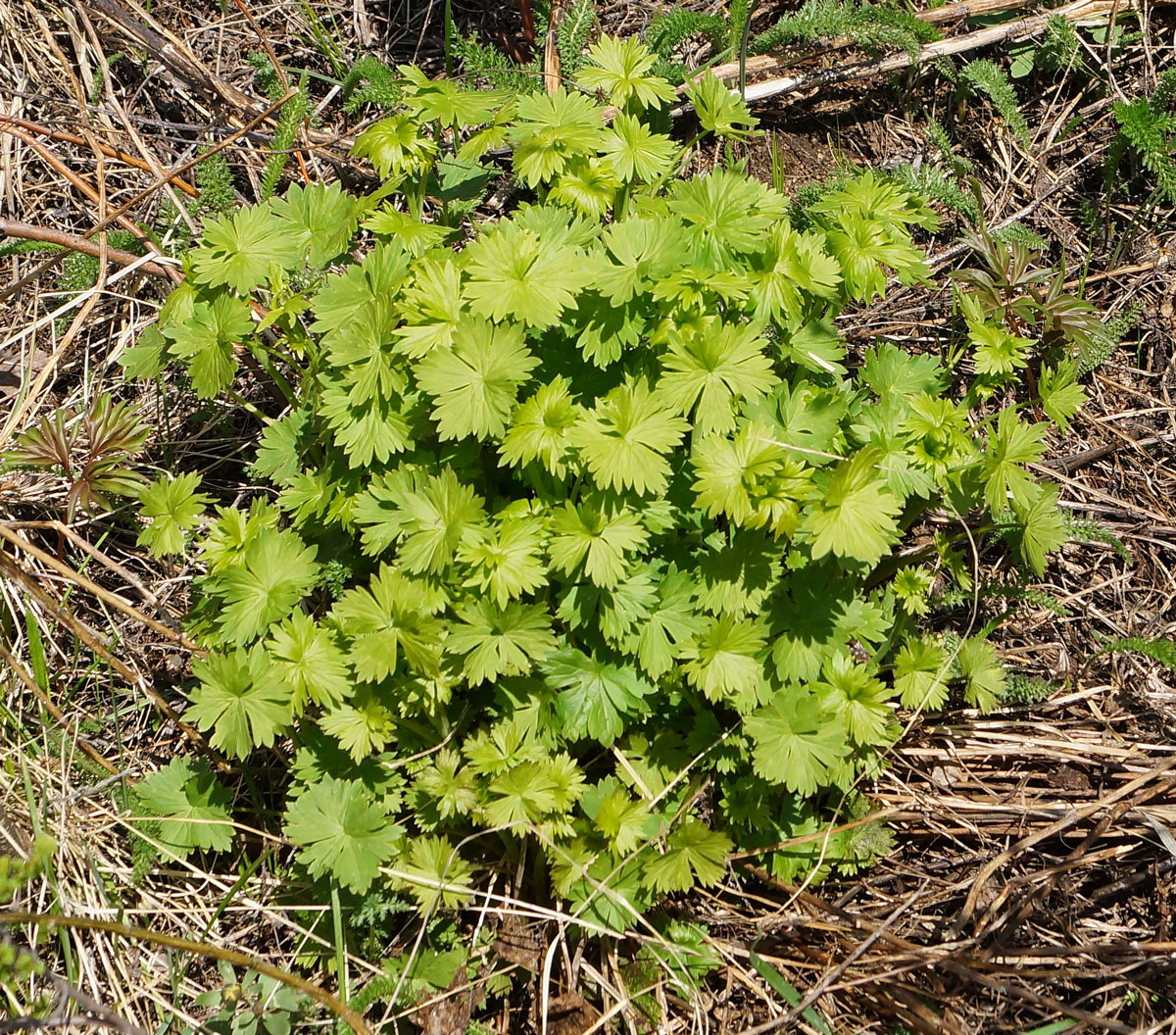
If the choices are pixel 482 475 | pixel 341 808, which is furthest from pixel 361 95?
pixel 341 808

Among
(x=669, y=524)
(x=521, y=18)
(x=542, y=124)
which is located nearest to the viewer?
(x=669, y=524)

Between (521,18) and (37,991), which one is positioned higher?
(521,18)

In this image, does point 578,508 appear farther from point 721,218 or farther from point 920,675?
point 920,675

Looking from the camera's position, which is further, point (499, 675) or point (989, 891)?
point (989, 891)

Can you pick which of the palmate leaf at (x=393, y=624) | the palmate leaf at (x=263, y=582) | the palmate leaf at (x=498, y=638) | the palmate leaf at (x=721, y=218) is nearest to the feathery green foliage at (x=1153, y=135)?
the palmate leaf at (x=721, y=218)

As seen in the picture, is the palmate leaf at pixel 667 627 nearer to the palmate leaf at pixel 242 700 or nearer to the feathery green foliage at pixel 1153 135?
the palmate leaf at pixel 242 700

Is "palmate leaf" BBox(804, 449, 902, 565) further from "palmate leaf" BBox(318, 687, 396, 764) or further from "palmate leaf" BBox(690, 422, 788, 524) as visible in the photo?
"palmate leaf" BBox(318, 687, 396, 764)

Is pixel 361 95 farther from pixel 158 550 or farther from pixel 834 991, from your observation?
pixel 834 991
